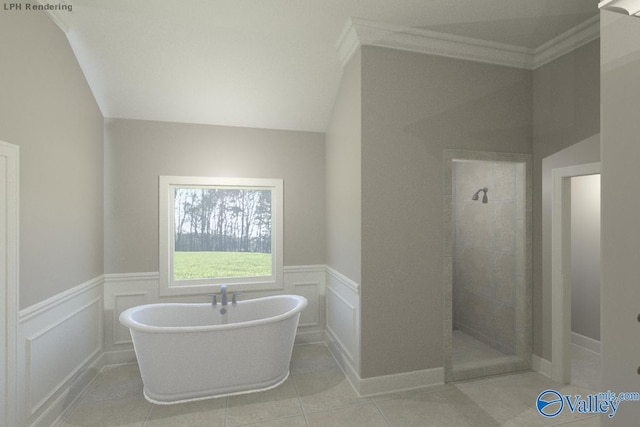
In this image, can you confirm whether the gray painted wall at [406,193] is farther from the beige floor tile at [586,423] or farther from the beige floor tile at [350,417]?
the beige floor tile at [586,423]

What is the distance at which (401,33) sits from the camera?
2.39 meters

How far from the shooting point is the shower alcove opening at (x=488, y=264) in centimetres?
258

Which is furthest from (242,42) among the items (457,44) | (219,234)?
(219,234)

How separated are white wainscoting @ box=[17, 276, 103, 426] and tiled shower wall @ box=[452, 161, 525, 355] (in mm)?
3848

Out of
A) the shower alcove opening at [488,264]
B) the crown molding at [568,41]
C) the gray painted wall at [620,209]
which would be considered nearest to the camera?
the gray painted wall at [620,209]

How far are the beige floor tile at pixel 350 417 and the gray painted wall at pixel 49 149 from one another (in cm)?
209

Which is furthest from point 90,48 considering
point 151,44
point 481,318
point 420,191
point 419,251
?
point 481,318

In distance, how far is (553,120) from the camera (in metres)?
2.58

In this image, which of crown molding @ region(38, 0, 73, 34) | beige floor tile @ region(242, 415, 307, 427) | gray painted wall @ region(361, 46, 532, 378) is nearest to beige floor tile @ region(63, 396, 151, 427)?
beige floor tile @ region(242, 415, 307, 427)

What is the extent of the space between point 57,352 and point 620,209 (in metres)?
3.43

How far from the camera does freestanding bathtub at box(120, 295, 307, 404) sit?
229 centimetres

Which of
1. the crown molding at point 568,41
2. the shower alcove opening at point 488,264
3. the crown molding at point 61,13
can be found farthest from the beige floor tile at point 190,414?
the crown molding at point 568,41

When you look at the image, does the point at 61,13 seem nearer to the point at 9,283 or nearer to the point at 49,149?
the point at 49,149

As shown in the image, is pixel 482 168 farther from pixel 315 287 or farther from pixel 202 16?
pixel 202 16
